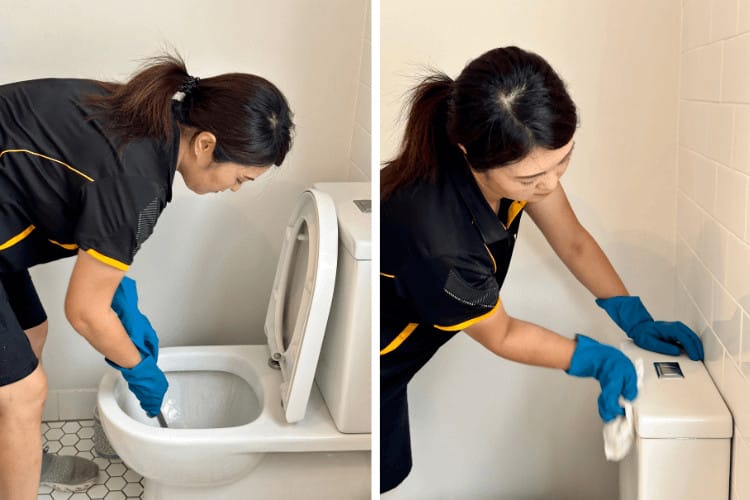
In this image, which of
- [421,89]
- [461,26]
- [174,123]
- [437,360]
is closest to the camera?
[174,123]

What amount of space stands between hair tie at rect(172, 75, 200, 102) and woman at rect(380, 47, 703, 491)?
334mm

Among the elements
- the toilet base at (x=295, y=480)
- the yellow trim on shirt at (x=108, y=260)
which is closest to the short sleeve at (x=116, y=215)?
the yellow trim on shirt at (x=108, y=260)

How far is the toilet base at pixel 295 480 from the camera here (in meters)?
1.18

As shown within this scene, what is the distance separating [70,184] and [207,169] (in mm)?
160

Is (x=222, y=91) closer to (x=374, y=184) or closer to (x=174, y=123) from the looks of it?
(x=174, y=123)

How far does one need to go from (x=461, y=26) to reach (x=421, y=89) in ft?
0.58

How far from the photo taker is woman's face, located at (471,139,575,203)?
4.00ft

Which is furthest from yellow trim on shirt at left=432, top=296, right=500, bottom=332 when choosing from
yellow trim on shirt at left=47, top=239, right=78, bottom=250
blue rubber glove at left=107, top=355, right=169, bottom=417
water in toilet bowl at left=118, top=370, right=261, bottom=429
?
yellow trim on shirt at left=47, top=239, right=78, bottom=250

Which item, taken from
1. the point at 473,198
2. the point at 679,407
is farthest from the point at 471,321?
the point at 679,407

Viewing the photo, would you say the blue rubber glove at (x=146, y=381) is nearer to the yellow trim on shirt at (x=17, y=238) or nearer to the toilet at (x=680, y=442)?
the yellow trim on shirt at (x=17, y=238)

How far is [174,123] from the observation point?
1030mm

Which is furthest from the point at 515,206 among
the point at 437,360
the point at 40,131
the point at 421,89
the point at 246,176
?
the point at 40,131

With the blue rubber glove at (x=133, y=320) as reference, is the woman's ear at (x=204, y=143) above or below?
above

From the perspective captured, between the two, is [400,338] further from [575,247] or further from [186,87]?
[186,87]
